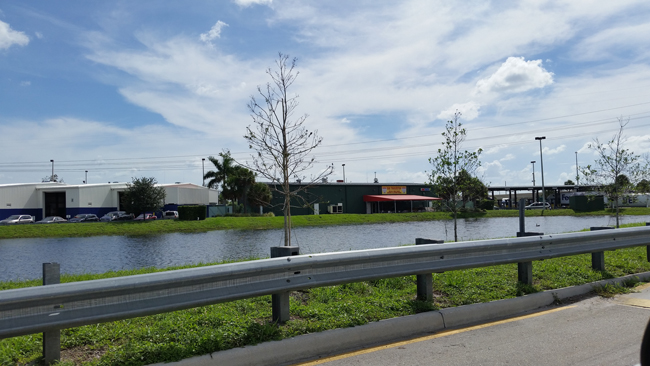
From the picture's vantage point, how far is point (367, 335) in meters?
5.56

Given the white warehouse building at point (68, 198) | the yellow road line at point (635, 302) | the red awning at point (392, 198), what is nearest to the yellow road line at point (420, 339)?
the yellow road line at point (635, 302)

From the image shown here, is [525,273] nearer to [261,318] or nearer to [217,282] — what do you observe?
[261,318]

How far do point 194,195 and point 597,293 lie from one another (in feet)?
214

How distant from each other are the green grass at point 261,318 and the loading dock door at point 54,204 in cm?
6781

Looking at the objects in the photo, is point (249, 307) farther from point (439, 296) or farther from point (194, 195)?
point (194, 195)

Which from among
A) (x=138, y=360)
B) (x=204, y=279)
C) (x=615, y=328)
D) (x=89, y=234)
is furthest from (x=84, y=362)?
(x=89, y=234)

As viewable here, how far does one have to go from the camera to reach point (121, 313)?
4434 millimetres

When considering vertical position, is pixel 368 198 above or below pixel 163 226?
above

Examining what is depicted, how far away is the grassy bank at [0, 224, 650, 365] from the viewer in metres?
4.71

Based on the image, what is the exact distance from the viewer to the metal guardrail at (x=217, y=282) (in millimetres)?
4113

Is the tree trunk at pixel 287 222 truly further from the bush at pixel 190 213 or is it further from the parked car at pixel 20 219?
the parked car at pixel 20 219

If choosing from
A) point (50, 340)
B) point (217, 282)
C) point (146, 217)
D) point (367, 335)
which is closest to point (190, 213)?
point (146, 217)

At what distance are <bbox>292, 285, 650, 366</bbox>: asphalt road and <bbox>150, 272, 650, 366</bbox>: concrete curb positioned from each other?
0.19 m

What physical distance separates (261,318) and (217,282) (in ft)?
3.55
